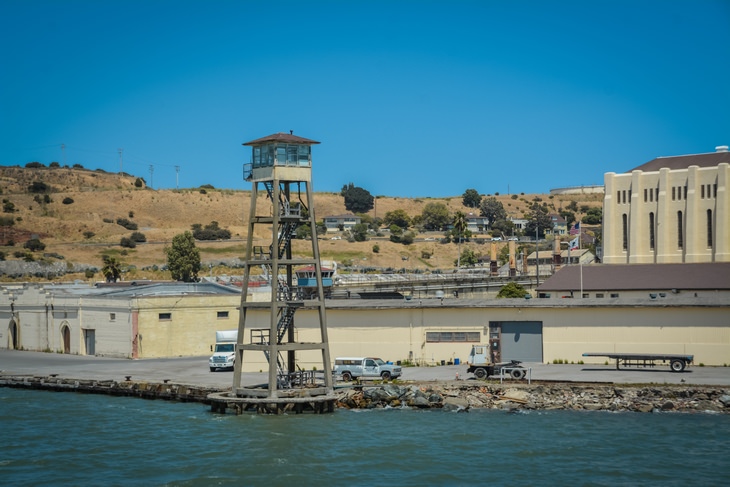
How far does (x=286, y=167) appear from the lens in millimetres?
45250

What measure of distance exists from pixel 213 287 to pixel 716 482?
5149 cm

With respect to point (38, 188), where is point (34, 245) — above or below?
below

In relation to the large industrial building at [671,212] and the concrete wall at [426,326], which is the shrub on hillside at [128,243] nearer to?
the large industrial building at [671,212]

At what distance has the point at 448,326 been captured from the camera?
55.0m

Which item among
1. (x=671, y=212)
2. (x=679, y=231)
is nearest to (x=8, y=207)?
(x=671, y=212)

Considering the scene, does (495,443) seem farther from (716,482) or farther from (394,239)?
(394,239)

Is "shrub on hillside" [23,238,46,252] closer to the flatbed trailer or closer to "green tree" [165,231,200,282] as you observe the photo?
"green tree" [165,231,200,282]

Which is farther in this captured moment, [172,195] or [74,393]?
[172,195]

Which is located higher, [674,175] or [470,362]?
[674,175]

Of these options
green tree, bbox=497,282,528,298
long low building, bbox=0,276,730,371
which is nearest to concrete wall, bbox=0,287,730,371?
long low building, bbox=0,276,730,371

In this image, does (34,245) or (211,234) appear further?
(211,234)

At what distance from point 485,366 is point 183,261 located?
79131 millimetres

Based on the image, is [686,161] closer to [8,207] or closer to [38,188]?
[8,207]

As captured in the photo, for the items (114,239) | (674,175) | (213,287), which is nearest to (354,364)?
(213,287)
